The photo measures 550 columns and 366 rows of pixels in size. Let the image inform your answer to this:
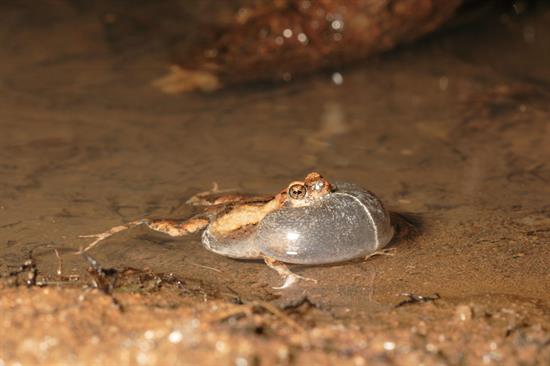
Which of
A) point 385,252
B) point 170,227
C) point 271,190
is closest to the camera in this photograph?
point 385,252

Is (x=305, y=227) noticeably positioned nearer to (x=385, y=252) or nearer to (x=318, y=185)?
(x=318, y=185)

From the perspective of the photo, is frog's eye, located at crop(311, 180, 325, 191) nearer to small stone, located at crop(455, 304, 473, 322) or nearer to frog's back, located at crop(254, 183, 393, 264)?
frog's back, located at crop(254, 183, 393, 264)

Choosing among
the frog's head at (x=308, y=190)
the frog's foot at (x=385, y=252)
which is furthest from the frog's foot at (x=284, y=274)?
the frog's foot at (x=385, y=252)

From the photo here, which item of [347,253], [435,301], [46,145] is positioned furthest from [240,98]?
[435,301]

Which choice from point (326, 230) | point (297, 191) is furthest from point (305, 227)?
point (297, 191)

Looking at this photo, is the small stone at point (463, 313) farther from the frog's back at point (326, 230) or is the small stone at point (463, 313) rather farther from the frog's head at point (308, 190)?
the frog's head at point (308, 190)

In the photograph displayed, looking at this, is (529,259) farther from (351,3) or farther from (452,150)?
(351,3)

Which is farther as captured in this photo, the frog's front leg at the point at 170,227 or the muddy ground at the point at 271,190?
the frog's front leg at the point at 170,227

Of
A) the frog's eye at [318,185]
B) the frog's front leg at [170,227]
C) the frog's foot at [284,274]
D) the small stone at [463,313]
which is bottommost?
the small stone at [463,313]
